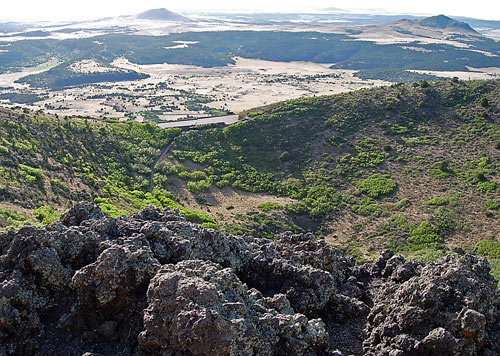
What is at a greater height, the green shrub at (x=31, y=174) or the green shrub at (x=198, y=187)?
the green shrub at (x=31, y=174)

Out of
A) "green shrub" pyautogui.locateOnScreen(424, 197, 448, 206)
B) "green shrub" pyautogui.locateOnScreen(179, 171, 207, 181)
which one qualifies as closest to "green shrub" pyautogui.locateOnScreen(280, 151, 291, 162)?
"green shrub" pyautogui.locateOnScreen(179, 171, 207, 181)

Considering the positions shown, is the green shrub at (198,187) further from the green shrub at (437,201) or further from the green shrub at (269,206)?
the green shrub at (437,201)

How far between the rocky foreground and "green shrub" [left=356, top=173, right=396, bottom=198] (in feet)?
100

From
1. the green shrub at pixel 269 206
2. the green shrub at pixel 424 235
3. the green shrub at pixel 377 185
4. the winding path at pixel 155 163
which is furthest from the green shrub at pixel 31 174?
the green shrub at pixel 377 185

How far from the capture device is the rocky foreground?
11758mm

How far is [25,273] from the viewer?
567 inches

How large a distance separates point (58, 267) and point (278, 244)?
11266mm

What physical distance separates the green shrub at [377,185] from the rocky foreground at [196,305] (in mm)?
30535

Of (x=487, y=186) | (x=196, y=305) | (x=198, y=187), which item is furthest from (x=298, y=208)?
(x=196, y=305)

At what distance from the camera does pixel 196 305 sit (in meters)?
11.5

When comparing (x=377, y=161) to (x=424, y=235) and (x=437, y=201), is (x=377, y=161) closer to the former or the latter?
(x=437, y=201)

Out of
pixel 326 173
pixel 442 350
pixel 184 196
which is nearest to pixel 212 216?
pixel 184 196

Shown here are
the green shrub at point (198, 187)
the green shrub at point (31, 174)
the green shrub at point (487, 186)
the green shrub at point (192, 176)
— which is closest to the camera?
the green shrub at point (31, 174)

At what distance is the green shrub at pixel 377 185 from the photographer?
4683cm
